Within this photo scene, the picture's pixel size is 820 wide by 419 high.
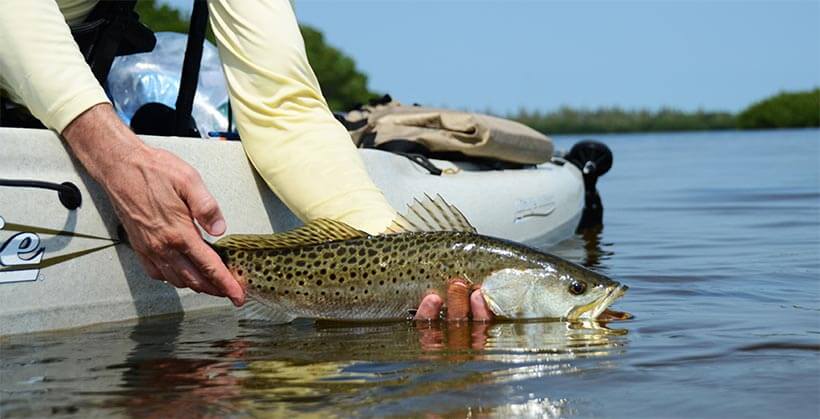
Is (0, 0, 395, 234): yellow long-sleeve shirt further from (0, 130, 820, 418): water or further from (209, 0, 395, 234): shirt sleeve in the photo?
(0, 130, 820, 418): water

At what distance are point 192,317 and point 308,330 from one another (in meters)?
0.68

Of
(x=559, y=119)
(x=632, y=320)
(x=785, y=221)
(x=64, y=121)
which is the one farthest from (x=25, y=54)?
(x=559, y=119)

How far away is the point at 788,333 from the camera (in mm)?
4406

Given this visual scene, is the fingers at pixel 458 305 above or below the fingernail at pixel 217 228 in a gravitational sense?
below

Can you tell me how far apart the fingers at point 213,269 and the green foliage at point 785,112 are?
62.5 m

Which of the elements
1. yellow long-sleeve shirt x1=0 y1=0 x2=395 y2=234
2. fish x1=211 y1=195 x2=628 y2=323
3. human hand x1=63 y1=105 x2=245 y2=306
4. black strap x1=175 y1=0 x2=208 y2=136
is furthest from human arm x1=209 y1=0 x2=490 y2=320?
human hand x1=63 y1=105 x2=245 y2=306

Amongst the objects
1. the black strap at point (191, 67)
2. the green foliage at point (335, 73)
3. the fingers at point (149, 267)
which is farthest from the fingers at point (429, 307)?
the green foliage at point (335, 73)

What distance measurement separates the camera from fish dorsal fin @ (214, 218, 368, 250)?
4.64 metres

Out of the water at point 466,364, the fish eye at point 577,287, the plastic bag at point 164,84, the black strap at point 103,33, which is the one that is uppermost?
the black strap at point 103,33

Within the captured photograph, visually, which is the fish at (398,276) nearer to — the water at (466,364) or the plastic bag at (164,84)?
the water at (466,364)

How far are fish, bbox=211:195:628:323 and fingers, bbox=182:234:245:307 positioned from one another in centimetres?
6

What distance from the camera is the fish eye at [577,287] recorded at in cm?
465

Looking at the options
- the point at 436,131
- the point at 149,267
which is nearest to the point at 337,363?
the point at 149,267

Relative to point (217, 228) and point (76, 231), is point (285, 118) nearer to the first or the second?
point (217, 228)
